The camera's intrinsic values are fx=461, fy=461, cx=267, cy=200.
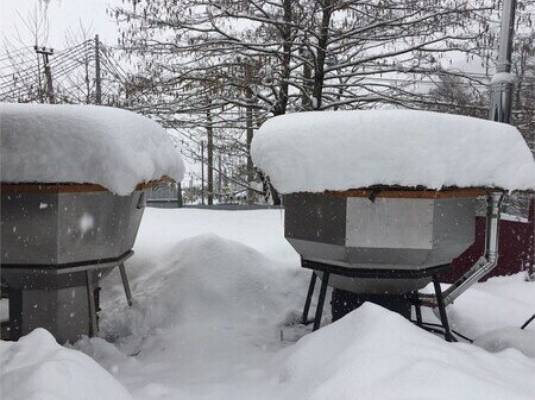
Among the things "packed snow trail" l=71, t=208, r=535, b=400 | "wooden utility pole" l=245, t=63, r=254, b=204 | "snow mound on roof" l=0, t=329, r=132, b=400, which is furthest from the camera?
"wooden utility pole" l=245, t=63, r=254, b=204

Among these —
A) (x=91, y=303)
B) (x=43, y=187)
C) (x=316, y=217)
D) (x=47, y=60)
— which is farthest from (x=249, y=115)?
(x=47, y=60)

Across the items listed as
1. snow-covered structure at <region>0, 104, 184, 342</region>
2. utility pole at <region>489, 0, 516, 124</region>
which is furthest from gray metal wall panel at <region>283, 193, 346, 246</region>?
utility pole at <region>489, 0, 516, 124</region>

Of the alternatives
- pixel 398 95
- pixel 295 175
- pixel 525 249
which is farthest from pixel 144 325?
pixel 398 95

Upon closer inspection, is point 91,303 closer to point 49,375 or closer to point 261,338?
point 261,338

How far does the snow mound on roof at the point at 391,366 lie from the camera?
166 cm

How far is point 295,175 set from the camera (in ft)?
8.52

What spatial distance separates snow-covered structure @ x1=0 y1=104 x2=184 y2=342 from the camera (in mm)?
2506

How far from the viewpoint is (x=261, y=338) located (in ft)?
10.7

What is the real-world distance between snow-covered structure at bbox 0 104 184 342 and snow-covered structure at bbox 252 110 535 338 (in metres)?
0.86

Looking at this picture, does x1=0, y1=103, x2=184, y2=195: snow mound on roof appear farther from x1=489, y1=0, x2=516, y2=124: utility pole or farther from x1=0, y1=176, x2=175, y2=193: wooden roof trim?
x1=489, y1=0, x2=516, y2=124: utility pole

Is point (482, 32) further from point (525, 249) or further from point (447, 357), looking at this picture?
point (447, 357)

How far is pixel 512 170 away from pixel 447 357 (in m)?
1.29

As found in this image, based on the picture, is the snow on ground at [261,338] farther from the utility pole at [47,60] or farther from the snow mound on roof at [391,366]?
the utility pole at [47,60]

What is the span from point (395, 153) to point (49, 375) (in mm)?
1847
